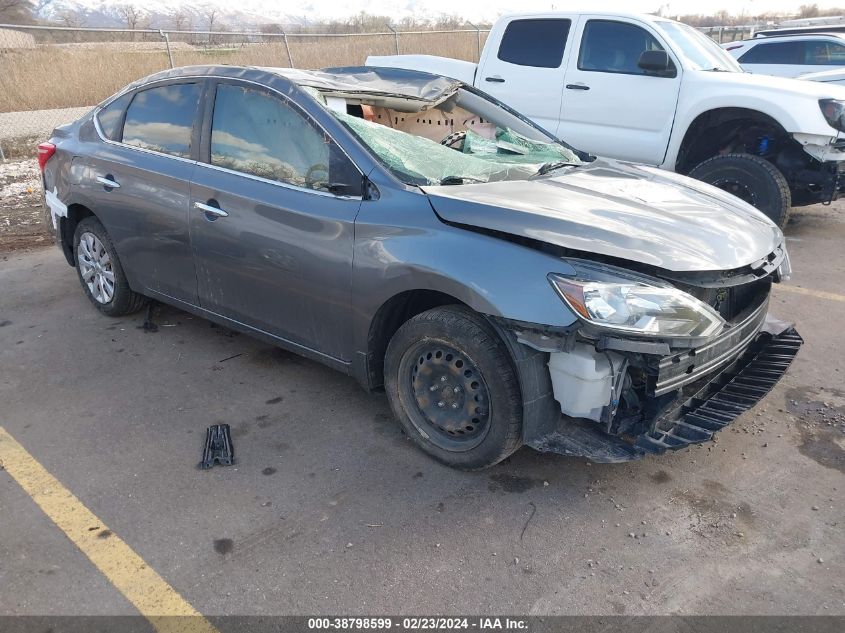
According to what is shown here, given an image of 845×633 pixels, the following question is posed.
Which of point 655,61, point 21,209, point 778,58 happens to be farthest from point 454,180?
point 778,58

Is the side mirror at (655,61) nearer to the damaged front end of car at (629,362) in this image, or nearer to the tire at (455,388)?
the damaged front end of car at (629,362)

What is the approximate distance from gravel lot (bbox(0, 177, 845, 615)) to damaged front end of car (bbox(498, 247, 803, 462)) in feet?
1.17

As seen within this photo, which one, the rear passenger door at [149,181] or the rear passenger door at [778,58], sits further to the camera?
the rear passenger door at [778,58]

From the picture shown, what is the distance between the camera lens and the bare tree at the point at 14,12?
42031 mm

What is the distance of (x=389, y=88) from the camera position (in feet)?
14.0

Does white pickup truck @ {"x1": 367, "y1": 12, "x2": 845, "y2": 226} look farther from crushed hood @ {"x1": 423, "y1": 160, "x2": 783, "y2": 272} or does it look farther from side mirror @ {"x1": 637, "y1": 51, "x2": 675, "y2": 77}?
crushed hood @ {"x1": 423, "y1": 160, "x2": 783, "y2": 272}

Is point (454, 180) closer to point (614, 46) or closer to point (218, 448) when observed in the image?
point (218, 448)

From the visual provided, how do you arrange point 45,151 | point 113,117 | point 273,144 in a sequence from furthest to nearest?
1. point 45,151
2. point 113,117
3. point 273,144

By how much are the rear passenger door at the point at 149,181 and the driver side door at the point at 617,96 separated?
4622 mm

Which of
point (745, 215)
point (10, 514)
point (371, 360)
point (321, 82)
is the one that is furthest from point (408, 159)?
point (10, 514)

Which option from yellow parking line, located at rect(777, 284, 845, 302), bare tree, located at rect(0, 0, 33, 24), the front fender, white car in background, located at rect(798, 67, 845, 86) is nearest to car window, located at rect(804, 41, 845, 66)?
white car in background, located at rect(798, 67, 845, 86)

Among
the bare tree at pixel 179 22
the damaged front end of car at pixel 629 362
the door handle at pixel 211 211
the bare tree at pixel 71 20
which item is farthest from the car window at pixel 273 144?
the bare tree at pixel 179 22

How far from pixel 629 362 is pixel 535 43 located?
6.06 metres

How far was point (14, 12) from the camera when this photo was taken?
44906 mm
